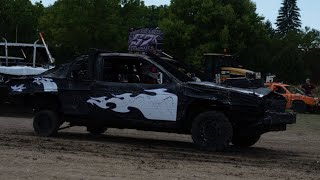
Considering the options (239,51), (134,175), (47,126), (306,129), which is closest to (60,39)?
(239,51)

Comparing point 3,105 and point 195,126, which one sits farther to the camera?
point 3,105

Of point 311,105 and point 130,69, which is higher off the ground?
point 130,69

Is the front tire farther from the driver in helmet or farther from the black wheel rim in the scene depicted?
the driver in helmet

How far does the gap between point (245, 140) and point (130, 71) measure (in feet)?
9.01

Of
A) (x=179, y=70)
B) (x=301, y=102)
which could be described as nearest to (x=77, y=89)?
(x=179, y=70)

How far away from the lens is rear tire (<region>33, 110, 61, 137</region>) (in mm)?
11656

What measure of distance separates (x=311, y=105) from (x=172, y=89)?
19.1 metres

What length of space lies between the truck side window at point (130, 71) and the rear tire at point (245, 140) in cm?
206

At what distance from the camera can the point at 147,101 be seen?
10.6m

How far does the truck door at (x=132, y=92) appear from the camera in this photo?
34.5 feet

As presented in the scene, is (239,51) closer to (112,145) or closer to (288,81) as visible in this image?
(288,81)

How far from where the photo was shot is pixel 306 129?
17250 mm

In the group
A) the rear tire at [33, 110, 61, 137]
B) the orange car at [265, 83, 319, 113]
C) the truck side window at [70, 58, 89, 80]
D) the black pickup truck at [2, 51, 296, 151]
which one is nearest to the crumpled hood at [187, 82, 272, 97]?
the black pickup truck at [2, 51, 296, 151]

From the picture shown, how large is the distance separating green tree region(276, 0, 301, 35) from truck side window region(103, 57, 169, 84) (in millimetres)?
84472
